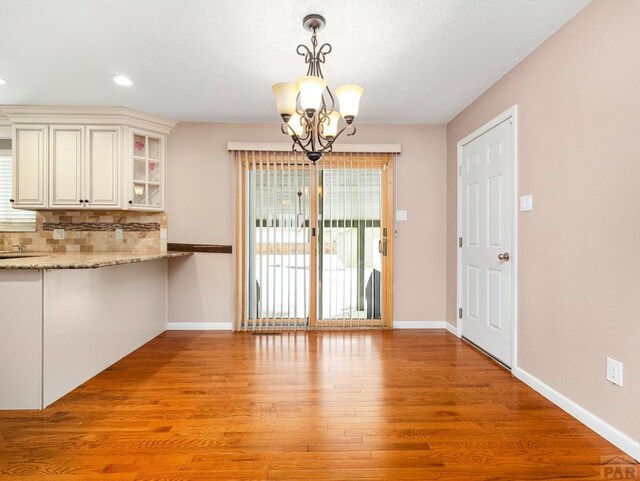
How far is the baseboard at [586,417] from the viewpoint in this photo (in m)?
1.68

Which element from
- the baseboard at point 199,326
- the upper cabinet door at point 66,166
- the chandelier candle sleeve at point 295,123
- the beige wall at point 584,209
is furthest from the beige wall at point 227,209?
the chandelier candle sleeve at point 295,123

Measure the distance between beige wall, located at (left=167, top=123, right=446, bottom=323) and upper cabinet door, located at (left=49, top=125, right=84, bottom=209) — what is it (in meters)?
0.90

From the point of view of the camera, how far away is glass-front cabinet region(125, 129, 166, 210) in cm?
361

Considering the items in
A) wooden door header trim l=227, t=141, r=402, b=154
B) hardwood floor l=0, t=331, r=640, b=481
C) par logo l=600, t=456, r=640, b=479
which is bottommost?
par logo l=600, t=456, r=640, b=479

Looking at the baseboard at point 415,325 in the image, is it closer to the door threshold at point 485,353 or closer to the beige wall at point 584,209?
the door threshold at point 485,353

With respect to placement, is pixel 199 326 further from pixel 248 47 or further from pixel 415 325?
pixel 248 47

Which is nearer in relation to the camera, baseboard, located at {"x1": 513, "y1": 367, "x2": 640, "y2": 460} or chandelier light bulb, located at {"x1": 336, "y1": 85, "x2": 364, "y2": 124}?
baseboard, located at {"x1": 513, "y1": 367, "x2": 640, "y2": 460}

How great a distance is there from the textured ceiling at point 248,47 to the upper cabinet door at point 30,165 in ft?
1.12

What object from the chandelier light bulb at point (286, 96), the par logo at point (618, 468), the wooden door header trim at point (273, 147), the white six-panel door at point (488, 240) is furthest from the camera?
the wooden door header trim at point (273, 147)

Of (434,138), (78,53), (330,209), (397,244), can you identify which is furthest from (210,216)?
(434,138)

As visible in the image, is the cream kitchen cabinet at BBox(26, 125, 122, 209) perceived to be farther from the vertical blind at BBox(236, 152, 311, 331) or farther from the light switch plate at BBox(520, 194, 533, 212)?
the light switch plate at BBox(520, 194, 533, 212)

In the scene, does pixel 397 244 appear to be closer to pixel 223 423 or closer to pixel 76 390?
pixel 223 423

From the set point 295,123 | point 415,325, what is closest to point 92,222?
point 295,123

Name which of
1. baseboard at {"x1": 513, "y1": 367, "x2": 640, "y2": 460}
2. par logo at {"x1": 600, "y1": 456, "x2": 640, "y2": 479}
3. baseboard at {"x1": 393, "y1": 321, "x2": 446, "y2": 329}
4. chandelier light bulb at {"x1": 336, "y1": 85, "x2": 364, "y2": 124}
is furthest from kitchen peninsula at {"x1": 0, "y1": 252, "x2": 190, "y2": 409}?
baseboard at {"x1": 513, "y1": 367, "x2": 640, "y2": 460}
